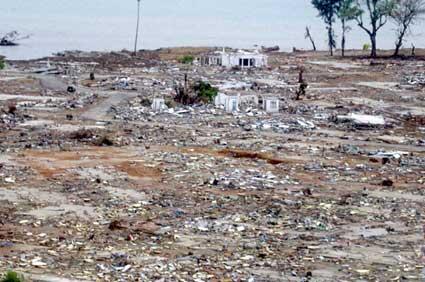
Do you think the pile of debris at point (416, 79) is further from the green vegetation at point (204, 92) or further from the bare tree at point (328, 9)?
the bare tree at point (328, 9)

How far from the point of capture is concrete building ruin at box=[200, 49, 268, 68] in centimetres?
4997

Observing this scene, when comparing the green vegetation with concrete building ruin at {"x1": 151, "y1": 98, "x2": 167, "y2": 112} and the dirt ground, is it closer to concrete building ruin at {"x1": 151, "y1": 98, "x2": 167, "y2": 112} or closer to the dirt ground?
the dirt ground

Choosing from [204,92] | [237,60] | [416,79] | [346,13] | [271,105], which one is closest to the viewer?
[271,105]

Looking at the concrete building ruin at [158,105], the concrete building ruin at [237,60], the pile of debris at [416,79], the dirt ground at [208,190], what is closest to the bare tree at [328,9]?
the concrete building ruin at [237,60]

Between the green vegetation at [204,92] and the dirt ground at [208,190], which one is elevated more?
the green vegetation at [204,92]

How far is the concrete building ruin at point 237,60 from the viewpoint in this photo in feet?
164

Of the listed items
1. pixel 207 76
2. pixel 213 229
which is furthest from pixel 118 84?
pixel 213 229

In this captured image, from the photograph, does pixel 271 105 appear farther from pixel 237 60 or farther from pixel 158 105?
pixel 237 60

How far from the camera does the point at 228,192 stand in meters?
15.5

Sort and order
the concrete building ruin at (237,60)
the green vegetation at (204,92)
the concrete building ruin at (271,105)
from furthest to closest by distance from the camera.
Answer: the concrete building ruin at (237,60) → the green vegetation at (204,92) → the concrete building ruin at (271,105)

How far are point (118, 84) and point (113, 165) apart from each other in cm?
1726

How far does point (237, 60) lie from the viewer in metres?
50.6

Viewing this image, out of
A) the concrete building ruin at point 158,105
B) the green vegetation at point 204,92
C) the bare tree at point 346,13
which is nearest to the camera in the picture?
the concrete building ruin at point 158,105

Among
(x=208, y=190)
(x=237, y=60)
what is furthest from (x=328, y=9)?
(x=208, y=190)
